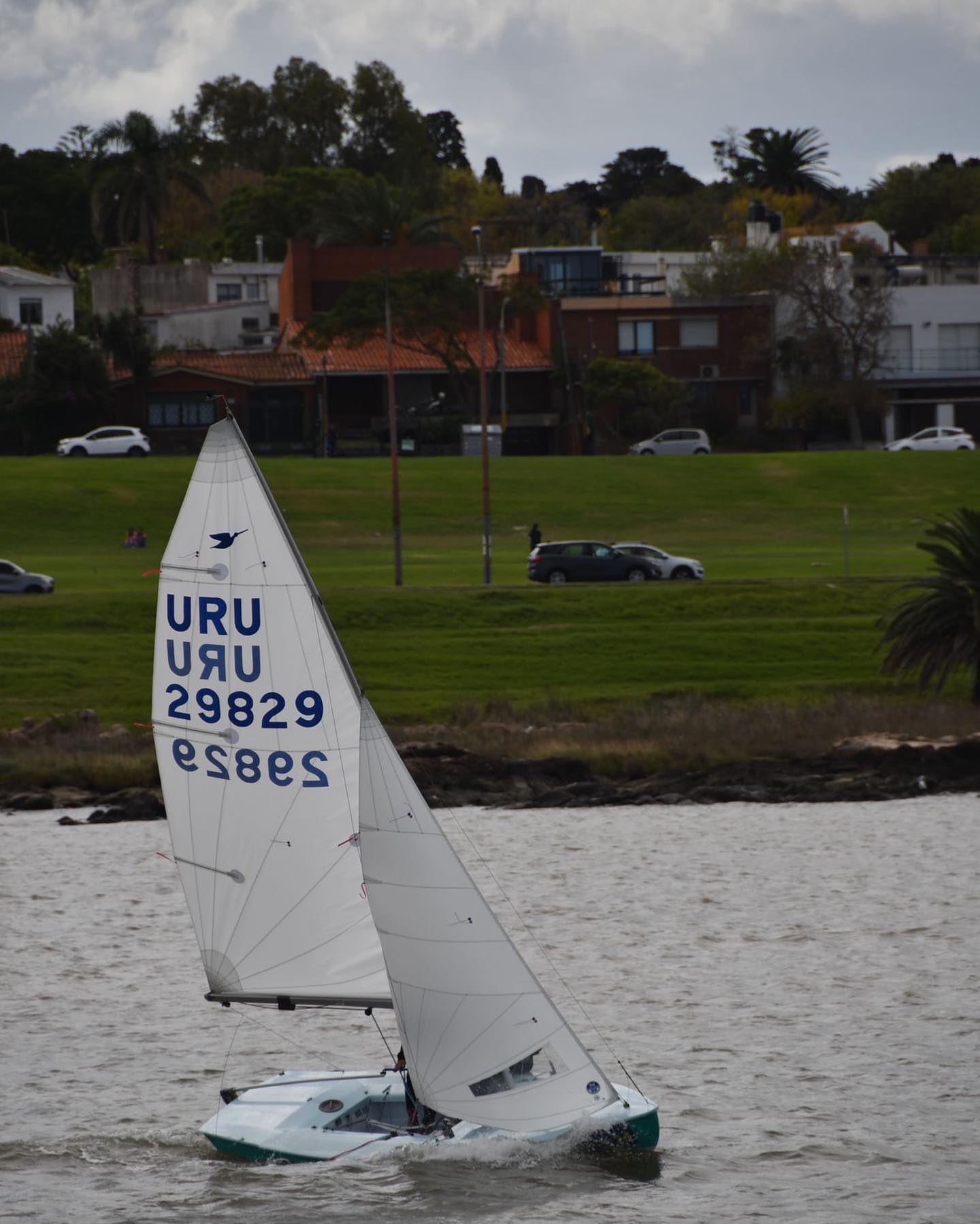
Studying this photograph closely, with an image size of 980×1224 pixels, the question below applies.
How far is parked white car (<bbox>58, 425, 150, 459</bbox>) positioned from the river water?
157 feet

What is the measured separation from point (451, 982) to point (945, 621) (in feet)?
80.1

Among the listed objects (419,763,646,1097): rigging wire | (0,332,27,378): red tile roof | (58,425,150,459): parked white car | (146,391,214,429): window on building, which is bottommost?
(419,763,646,1097): rigging wire

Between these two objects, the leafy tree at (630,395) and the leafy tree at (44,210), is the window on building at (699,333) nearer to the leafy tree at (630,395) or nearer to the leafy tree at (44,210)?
the leafy tree at (630,395)

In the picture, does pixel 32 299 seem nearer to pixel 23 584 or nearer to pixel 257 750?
pixel 23 584

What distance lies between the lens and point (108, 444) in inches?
3002

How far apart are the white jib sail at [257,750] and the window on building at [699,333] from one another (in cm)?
7384

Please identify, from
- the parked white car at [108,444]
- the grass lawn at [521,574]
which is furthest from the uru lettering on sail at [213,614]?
the parked white car at [108,444]

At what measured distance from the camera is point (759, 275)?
297 feet

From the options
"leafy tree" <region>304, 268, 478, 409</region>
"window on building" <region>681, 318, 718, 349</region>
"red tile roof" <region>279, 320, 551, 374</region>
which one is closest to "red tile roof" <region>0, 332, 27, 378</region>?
"red tile roof" <region>279, 320, 551, 374</region>

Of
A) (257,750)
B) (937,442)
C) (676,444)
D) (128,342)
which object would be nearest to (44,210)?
(128,342)

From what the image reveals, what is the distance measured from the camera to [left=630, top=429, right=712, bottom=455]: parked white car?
3105 inches

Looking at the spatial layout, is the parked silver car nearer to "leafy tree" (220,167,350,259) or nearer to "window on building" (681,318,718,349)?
"window on building" (681,318,718,349)

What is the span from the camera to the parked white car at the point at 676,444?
259 ft

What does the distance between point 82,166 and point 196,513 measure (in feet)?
367
